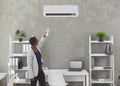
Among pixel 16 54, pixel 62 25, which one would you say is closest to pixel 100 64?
pixel 62 25

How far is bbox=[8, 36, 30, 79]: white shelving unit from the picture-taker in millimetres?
6258

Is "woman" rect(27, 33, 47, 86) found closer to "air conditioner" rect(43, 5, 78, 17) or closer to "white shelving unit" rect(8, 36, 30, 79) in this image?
"white shelving unit" rect(8, 36, 30, 79)

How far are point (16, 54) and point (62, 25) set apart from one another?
132 cm

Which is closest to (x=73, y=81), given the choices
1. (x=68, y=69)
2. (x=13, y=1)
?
(x=68, y=69)

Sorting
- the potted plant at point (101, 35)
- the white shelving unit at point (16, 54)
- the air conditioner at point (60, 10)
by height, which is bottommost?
the white shelving unit at point (16, 54)

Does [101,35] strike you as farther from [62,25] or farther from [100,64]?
[62,25]

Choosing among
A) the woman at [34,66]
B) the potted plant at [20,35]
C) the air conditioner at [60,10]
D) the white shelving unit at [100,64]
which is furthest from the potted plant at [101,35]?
the potted plant at [20,35]

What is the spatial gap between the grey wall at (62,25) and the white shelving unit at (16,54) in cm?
20

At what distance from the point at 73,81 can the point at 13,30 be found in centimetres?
192

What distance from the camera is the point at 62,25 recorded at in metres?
6.60

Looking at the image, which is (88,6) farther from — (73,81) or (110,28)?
(73,81)

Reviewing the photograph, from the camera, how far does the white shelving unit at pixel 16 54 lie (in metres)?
6.26

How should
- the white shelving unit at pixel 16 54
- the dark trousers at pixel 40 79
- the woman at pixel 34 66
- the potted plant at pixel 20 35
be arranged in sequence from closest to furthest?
the woman at pixel 34 66, the dark trousers at pixel 40 79, the white shelving unit at pixel 16 54, the potted plant at pixel 20 35

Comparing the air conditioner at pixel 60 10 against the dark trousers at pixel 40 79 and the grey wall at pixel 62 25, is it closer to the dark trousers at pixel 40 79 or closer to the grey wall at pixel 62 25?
the grey wall at pixel 62 25
